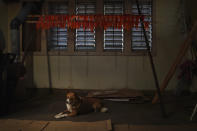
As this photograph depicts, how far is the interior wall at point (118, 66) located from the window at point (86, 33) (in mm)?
461

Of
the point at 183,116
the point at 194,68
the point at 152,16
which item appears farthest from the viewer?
the point at 152,16

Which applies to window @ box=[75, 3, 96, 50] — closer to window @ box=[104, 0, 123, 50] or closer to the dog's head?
window @ box=[104, 0, 123, 50]

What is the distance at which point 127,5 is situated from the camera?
263 inches

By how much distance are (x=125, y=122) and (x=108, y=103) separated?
168 cm

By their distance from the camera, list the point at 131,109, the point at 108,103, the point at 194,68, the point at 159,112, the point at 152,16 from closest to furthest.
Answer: the point at 159,112 → the point at 131,109 → the point at 108,103 → the point at 194,68 → the point at 152,16

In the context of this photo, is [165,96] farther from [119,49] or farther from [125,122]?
[125,122]

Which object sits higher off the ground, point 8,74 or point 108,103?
point 8,74

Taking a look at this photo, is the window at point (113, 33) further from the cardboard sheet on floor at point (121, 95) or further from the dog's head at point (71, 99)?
the dog's head at point (71, 99)

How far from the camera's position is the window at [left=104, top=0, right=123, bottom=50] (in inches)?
268

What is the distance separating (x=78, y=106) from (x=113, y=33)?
10.3 ft

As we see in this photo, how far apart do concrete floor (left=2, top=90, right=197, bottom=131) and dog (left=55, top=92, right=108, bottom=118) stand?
12 centimetres

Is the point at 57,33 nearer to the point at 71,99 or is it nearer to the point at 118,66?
the point at 118,66

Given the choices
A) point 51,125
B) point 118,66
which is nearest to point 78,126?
point 51,125

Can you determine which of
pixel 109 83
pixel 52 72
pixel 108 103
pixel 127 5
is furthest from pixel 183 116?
pixel 52 72
